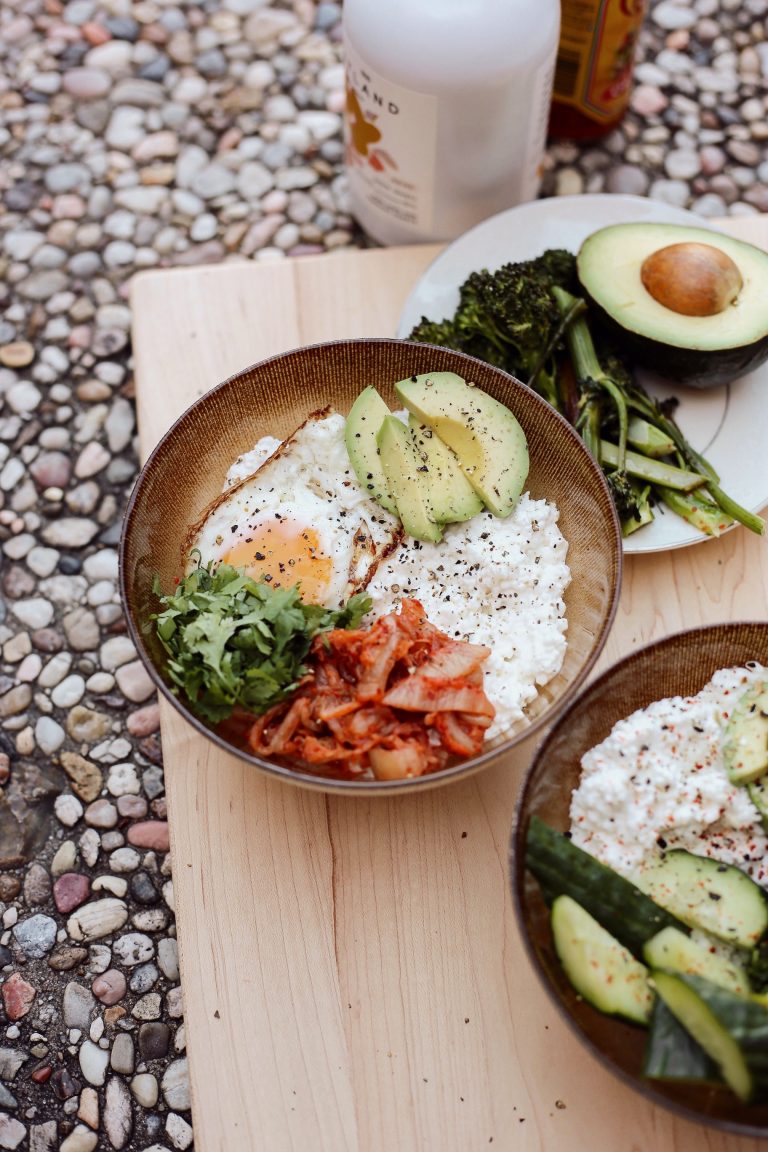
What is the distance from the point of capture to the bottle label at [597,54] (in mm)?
2596

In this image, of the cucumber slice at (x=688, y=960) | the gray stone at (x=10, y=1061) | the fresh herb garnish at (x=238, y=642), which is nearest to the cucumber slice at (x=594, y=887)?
the cucumber slice at (x=688, y=960)

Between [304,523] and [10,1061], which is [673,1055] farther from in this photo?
[10,1061]

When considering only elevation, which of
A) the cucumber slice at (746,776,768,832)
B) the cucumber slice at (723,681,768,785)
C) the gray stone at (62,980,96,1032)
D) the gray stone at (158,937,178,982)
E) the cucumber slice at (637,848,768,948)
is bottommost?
the gray stone at (62,980,96,1032)

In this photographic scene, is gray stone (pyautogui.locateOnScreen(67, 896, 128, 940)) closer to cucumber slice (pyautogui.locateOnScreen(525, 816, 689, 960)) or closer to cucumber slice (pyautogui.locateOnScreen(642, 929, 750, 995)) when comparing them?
cucumber slice (pyautogui.locateOnScreen(525, 816, 689, 960))

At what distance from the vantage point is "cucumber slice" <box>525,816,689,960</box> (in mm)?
1779

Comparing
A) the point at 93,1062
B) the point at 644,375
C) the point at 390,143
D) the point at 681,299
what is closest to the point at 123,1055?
the point at 93,1062

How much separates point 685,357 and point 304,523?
89cm

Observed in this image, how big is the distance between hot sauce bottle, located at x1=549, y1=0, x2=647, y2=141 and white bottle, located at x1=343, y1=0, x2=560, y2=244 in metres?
0.30

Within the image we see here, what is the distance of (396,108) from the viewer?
93.0 inches

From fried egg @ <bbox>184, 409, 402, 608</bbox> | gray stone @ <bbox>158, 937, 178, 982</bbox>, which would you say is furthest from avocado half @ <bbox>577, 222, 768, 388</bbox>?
gray stone @ <bbox>158, 937, 178, 982</bbox>

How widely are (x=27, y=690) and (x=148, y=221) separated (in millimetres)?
1402

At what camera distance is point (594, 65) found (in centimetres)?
275

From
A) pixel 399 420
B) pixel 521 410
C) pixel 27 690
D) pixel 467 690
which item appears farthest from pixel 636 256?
pixel 27 690

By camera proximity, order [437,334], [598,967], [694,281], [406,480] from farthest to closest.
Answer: [437,334]
[694,281]
[406,480]
[598,967]
